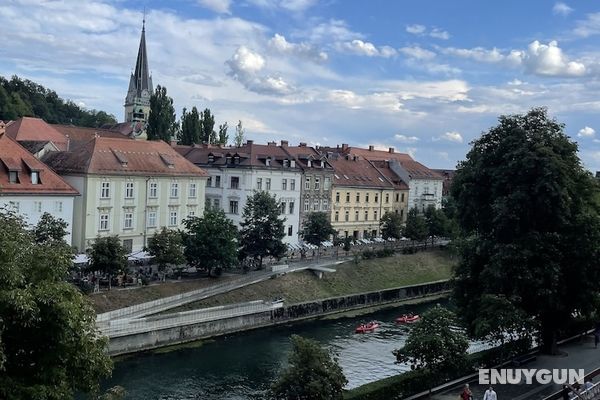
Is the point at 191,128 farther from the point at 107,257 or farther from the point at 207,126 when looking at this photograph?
the point at 107,257

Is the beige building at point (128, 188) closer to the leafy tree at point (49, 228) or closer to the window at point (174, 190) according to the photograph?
the window at point (174, 190)

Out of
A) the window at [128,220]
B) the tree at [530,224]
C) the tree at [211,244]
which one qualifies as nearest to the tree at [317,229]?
the tree at [211,244]

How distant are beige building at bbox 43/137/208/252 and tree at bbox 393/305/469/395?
3507cm

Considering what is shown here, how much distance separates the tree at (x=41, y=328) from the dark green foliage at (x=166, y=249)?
3291cm

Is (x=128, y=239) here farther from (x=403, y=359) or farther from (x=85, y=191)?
(x=403, y=359)

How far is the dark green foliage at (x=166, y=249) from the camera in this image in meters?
49.9

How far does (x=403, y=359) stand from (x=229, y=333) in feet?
73.6

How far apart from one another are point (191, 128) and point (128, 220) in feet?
113

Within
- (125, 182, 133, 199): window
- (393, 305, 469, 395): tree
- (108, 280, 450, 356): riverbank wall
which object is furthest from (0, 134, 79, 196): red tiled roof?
(393, 305, 469, 395): tree

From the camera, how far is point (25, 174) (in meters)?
51.2

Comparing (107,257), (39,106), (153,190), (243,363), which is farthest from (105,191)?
(39,106)

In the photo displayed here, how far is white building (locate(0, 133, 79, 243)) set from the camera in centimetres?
4941

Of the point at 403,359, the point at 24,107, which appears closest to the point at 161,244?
the point at 403,359

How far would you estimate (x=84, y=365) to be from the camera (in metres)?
16.4
